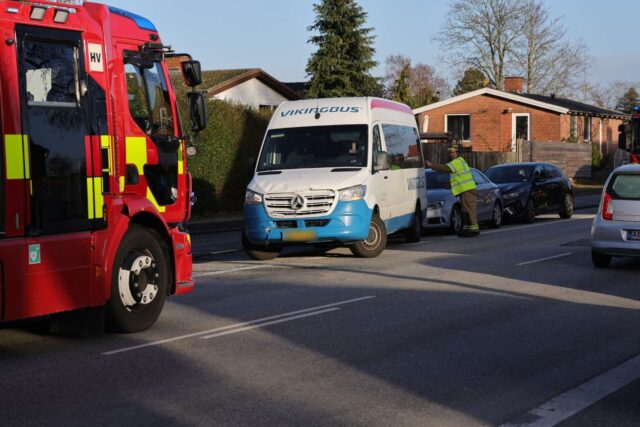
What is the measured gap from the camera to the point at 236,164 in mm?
28000

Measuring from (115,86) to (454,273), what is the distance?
6.30 metres

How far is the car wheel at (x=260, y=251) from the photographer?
15.4 metres

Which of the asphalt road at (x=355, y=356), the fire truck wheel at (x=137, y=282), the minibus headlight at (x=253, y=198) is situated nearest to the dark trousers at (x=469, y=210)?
the minibus headlight at (x=253, y=198)

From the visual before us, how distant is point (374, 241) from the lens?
50.8ft

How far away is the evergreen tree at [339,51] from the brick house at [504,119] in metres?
4.72

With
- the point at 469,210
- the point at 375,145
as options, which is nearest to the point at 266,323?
the point at 375,145

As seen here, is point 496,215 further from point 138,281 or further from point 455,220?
point 138,281

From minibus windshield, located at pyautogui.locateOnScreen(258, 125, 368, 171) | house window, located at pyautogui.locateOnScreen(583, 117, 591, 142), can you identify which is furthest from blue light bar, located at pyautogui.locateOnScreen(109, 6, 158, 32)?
house window, located at pyautogui.locateOnScreen(583, 117, 591, 142)

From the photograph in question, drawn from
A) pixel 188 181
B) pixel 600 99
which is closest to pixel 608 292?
pixel 188 181

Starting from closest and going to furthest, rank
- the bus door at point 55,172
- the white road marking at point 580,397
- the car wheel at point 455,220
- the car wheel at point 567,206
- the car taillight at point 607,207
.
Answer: the white road marking at point 580,397 → the bus door at point 55,172 → the car taillight at point 607,207 → the car wheel at point 455,220 → the car wheel at point 567,206

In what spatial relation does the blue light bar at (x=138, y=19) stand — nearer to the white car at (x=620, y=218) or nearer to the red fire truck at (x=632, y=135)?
the white car at (x=620, y=218)

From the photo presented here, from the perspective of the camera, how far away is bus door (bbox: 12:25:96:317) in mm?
7633

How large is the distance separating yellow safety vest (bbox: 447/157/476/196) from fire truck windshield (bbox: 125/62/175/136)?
10.7 metres

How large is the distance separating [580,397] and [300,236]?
26.7 feet
